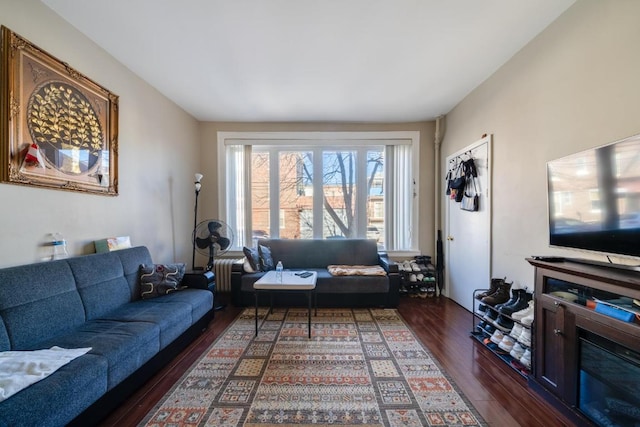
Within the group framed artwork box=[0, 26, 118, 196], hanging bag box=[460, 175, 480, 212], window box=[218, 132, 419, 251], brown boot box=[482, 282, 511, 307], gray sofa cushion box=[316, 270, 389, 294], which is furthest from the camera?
window box=[218, 132, 419, 251]

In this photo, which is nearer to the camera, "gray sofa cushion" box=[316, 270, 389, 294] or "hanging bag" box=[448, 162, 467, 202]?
"hanging bag" box=[448, 162, 467, 202]

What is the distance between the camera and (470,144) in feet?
10.4

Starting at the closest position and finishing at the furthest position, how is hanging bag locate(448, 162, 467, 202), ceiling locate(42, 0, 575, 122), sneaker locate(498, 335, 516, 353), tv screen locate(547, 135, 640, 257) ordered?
tv screen locate(547, 135, 640, 257) → ceiling locate(42, 0, 575, 122) → sneaker locate(498, 335, 516, 353) → hanging bag locate(448, 162, 467, 202)

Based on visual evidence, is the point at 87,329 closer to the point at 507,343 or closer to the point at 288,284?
the point at 288,284

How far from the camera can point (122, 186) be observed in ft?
8.57

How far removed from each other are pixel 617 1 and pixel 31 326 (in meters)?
4.10

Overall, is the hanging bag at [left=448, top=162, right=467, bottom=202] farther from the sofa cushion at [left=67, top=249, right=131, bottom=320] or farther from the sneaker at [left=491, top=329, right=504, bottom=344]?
the sofa cushion at [left=67, top=249, right=131, bottom=320]

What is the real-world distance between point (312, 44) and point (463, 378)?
302 cm

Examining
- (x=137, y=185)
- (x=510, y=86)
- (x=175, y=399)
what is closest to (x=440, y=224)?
(x=510, y=86)

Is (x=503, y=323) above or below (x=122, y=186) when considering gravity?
below

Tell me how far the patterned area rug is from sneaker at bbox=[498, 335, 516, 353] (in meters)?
0.61

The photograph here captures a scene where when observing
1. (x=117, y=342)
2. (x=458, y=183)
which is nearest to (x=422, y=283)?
(x=458, y=183)

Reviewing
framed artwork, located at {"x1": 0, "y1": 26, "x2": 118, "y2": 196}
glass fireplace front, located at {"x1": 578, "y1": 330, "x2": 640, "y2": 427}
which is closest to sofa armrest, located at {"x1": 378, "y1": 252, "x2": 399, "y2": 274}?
glass fireplace front, located at {"x1": 578, "y1": 330, "x2": 640, "y2": 427}

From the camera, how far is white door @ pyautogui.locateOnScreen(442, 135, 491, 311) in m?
2.85
